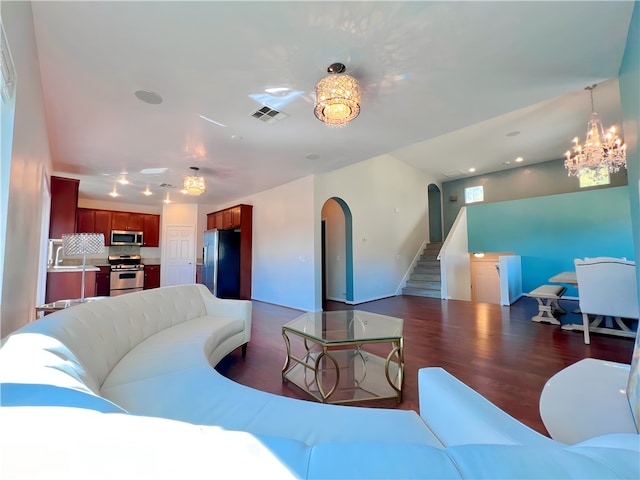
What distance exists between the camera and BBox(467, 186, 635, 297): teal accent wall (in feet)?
17.5

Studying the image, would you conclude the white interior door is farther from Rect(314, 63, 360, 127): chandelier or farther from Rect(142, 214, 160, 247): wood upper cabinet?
Rect(314, 63, 360, 127): chandelier

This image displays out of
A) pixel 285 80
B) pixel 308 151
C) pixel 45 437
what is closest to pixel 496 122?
pixel 308 151

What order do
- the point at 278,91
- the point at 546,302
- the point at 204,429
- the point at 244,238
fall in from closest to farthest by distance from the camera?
the point at 204,429 → the point at 278,91 → the point at 546,302 → the point at 244,238

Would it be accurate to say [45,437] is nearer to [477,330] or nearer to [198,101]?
[198,101]

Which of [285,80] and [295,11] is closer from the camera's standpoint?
[295,11]

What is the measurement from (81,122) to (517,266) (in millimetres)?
8062

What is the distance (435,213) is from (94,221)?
34.2 ft

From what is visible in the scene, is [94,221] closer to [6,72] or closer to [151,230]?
[151,230]

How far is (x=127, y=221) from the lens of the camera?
7133 millimetres

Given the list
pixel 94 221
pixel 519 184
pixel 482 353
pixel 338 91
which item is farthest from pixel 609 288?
pixel 94 221

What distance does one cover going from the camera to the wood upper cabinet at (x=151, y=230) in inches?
294

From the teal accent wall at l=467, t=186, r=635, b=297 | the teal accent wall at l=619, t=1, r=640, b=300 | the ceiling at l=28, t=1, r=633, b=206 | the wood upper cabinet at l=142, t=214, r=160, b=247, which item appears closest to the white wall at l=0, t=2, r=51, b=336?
the ceiling at l=28, t=1, r=633, b=206

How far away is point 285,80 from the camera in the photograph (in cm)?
217

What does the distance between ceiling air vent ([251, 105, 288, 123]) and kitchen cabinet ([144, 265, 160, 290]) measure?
654 centimetres
